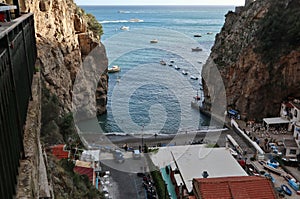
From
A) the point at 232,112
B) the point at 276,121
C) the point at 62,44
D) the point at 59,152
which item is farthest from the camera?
the point at 232,112

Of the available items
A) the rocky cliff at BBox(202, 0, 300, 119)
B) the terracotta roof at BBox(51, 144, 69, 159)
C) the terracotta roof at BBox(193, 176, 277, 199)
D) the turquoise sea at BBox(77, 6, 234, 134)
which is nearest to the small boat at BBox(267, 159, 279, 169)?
the terracotta roof at BBox(193, 176, 277, 199)

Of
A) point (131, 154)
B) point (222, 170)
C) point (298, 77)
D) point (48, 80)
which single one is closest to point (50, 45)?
point (48, 80)

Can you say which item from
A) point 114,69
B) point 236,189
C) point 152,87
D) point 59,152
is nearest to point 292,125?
point 236,189

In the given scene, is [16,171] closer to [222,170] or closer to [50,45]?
[222,170]

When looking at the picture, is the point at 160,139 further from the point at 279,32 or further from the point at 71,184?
the point at 71,184

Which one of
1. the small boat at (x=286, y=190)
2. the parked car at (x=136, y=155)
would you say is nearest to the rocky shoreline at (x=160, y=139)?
the parked car at (x=136, y=155)

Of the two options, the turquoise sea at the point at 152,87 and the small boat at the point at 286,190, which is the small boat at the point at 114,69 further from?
the small boat at the point at 286,190

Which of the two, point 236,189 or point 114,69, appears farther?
point 114,69
